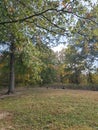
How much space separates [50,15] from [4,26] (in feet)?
4.27

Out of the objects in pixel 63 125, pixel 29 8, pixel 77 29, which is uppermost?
pixel 29 8

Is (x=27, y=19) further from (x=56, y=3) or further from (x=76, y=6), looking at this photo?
(x=76, y=6)

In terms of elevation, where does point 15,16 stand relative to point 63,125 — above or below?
above

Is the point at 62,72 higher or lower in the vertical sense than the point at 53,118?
higher

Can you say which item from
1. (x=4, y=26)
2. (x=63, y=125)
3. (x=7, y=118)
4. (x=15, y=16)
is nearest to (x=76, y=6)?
(x=15, y=16)

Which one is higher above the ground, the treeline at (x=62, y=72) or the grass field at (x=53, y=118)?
the treeline at (x=62, y=72)

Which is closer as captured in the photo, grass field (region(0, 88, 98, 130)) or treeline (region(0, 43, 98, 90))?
grass field (region(0, 88, 98, 130))

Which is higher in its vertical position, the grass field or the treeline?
the treeline

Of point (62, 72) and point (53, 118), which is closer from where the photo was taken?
point (53, 118)

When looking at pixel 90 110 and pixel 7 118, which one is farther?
pixel 90 110

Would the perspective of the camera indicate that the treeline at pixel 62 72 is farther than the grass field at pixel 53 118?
Yes

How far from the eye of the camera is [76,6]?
5.42 m

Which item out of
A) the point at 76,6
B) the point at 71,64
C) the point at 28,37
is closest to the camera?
the point at 76,6

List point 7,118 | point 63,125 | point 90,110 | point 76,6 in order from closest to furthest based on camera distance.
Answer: point 76,6 → point 63,125 → point 7,118 → point 90,110
